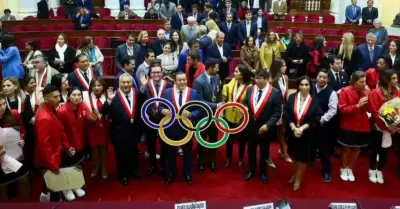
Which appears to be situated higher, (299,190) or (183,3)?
(183,3)

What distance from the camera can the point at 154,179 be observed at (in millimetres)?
5059

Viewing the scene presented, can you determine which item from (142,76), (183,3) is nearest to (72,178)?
(142,76)

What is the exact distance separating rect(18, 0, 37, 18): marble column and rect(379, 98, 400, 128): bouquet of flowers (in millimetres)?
12080

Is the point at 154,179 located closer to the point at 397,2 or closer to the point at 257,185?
the point at 257,185

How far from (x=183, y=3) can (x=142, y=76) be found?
709 cm

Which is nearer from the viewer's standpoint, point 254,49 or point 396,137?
point 396,137

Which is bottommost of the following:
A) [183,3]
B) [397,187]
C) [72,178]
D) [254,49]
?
[397,187]

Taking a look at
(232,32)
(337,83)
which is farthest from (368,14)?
(337,83)

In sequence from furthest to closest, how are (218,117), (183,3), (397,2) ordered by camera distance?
(397,2)
(183,3)
(218,117)

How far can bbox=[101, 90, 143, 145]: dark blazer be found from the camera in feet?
15.1

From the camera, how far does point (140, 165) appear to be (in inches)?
215

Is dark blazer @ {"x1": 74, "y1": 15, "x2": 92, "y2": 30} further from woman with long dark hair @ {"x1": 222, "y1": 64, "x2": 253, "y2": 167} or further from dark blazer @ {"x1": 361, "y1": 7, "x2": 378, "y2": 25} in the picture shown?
dark blazer @ {"x1": 361, "y1": 7, "x2": 378, "y2": 25}

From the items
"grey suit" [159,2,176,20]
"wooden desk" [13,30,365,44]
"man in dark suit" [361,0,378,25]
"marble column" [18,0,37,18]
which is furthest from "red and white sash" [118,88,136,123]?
"marble column" [18,0,37,18]

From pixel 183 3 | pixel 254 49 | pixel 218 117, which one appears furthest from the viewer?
pixel 183 3
